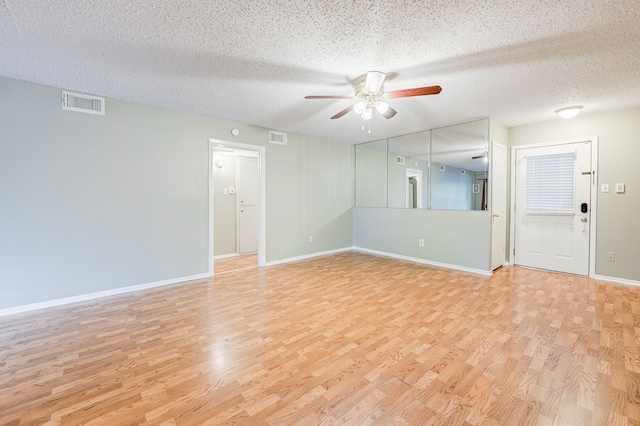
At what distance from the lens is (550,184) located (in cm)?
440

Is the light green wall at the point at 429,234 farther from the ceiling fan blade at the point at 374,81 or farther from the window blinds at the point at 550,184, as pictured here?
the ceiling fan blade at the point at 374,81

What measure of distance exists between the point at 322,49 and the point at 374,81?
0.61 meters

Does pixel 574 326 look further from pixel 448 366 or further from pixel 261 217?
pixel 261 217

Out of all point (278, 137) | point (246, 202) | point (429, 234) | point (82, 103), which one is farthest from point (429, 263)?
point (82, 103)

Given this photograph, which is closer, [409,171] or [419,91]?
[419,91]

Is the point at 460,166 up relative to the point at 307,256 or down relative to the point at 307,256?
up

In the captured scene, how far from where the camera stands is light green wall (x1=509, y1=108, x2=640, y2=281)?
3.69 meters

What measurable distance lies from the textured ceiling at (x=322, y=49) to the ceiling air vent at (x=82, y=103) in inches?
4.3

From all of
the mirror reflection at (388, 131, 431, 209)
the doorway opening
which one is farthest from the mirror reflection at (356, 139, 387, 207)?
the doorway opening

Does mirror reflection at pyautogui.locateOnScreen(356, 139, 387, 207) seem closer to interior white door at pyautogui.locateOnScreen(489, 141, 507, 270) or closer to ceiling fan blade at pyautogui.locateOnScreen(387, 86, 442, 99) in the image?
interior white door at pyautogui.locateOnScreen(489, 141, 507, 270)

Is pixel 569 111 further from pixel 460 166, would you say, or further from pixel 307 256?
pixel 307 256

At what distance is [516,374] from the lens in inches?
73.8

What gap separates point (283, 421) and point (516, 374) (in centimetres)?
160

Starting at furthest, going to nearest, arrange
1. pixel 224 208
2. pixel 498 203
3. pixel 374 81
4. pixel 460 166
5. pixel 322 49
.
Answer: pixel 224 208 → pixel 460 166 → pixel 498 203 → pixel 374 81 → pixel 322 49
